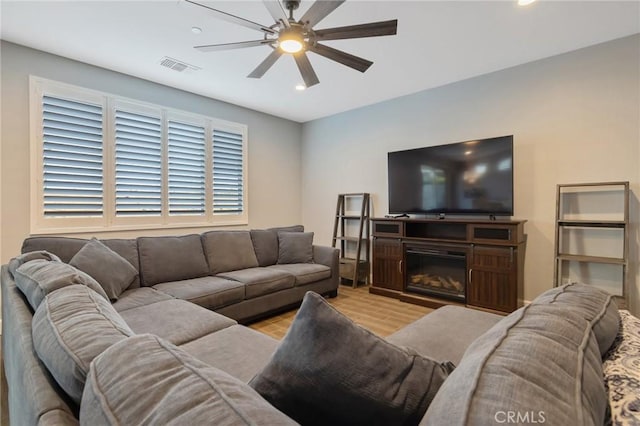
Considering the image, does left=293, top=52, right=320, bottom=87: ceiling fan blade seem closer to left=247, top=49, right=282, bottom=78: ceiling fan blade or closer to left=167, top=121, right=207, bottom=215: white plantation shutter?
left=247, top=49, right=282, bottom=78: ceiling fan blade

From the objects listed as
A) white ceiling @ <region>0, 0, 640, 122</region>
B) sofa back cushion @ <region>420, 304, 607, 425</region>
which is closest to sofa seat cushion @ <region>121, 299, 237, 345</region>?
sofa back cushion @ <region>420, 304, 607, 425</region>

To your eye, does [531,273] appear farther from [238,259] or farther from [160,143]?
[160,143]

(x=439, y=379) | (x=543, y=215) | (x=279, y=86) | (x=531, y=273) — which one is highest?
(x=279, y=86)

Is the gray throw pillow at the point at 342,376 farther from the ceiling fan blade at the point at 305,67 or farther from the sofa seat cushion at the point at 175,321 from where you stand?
the ceiling fan blade at the point at 305,67

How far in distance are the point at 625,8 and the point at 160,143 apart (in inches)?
189

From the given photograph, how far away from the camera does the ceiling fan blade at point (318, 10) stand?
1786mm

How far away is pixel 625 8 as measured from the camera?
8.11 feet

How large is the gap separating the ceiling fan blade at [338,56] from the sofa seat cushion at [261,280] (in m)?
2.14

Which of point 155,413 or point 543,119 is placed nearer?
point 155,413

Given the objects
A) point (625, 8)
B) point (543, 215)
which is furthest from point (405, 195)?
point (625, 8)

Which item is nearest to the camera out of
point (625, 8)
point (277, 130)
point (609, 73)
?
point (625, 8)

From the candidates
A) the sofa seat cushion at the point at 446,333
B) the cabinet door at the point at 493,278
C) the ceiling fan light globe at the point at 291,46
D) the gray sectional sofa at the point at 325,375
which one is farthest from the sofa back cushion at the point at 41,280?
the cabinet door at the point at 493,278

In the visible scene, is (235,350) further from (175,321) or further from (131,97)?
(131,97)
